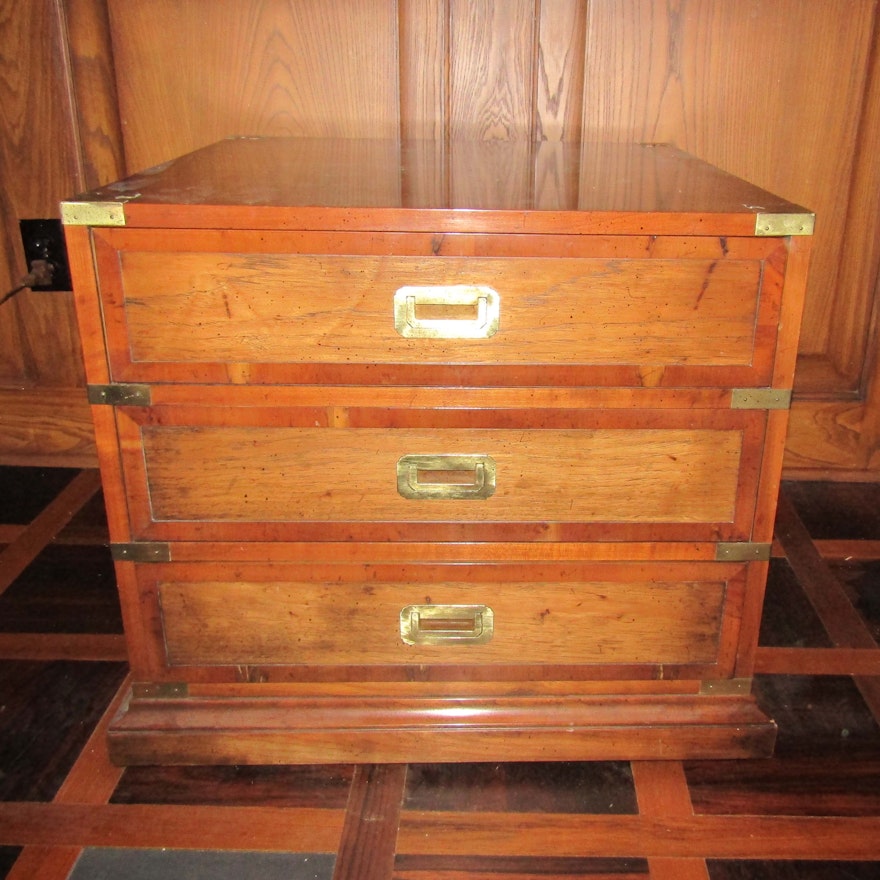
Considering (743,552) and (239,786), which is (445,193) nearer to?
(743,552)

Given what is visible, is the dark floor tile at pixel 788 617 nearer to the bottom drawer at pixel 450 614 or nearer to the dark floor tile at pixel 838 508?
the dark floor tile at pixel 838 508

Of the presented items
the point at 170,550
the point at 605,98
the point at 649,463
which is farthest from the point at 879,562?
the point at 170,550

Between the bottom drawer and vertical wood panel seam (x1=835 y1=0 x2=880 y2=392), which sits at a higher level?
vertical wood panel seam (x1=835 y1=0 x2=880 y2=392)

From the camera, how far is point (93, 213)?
75 cm

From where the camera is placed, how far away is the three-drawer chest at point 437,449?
2.54 ft

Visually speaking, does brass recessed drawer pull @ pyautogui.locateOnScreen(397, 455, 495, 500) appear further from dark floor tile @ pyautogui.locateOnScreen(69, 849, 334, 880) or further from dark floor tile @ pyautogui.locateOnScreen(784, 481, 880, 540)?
dark floor tile @ pyautogui.locateOnScreen(784, 481, 880, 540)

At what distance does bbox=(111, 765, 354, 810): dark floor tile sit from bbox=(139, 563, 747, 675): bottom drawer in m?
0.13

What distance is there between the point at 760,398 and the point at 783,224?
6.4 inches

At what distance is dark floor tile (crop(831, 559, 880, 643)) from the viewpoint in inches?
48.3

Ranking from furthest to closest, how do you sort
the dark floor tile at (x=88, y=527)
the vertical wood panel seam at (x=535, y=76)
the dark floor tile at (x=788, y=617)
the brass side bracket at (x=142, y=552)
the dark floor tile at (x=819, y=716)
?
the dark floor tile at (x=88, y=527)
the vertical wood panel seam at (x=535, y=76)
the dark floor tile at (x=788, y=617)
the dark floor tile at (x=819, y=716)
the brass side bracket at (x=142, y=552)

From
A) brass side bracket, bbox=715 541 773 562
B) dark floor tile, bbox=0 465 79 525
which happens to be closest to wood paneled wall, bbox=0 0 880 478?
dark floor tile, bbox=0 465 79 525

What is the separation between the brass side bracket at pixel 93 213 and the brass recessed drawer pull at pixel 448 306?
0.83 feet

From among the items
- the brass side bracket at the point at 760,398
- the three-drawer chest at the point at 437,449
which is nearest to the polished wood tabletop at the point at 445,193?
the three-drawer chest at the point at 437,449

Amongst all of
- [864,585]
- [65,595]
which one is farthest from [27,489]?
[864,585]
